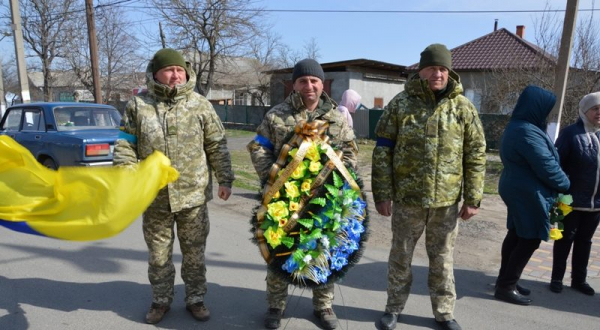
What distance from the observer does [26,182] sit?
9.44 feet

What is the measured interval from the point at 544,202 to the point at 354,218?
176 cm

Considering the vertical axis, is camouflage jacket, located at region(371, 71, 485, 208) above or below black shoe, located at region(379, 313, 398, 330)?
above

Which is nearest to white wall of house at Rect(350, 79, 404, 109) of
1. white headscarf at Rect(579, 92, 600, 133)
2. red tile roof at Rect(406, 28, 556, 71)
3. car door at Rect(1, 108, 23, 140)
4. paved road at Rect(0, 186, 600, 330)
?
red tile roof at Rect(406, 28, 556, 71)

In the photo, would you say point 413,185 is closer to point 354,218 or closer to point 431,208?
point 431,208

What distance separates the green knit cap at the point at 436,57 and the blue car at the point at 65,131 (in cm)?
661

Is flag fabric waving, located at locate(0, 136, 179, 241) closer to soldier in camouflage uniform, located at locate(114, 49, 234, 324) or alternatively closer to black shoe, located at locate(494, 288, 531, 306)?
soldier in camouflage uniform, located at locate(114, 49, 234, 324)

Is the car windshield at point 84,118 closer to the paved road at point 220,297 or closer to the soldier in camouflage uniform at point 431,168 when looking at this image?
the paved road at point 220,297

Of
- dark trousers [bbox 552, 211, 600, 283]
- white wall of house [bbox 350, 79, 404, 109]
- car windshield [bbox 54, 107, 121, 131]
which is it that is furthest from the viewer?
white wall of house [bbox 350, 79, 404, 109]

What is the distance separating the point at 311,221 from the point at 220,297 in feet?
4.82

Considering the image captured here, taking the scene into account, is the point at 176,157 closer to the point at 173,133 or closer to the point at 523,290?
the point at 173,133

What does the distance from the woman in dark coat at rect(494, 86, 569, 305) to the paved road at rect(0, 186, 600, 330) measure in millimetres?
373

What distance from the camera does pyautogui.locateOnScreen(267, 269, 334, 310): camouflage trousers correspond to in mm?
3451

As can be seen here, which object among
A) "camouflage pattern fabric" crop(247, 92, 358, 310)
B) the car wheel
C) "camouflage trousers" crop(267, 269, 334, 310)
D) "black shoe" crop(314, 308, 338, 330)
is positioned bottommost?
"black shoe" crop(314, 308, 338, 330)

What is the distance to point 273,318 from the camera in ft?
11.4
